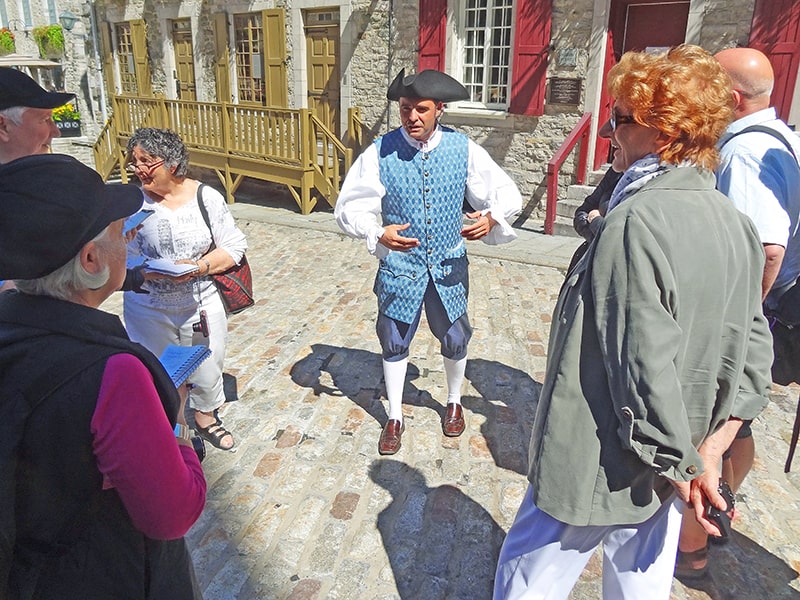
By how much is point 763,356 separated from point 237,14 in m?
12.7

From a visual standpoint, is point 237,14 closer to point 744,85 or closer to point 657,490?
point 744,85

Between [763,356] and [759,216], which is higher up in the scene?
[759,216]

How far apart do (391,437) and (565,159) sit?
6.05m

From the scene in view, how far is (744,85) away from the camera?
225 cm

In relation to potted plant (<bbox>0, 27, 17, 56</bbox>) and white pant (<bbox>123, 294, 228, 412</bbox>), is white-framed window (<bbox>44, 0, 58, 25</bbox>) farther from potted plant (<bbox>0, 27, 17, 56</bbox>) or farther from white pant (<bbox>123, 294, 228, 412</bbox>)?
white pant (<bbox>123, 294, 228, 412</bbox>)

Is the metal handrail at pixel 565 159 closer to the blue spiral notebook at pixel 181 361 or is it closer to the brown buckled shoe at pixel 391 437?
the brown buckled shoe at pixel 391 437

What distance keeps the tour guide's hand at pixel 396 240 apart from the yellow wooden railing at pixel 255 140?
22.0ft

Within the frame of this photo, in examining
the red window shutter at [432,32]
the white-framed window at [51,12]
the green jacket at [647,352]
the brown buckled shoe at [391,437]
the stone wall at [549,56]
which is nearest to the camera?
the green jacket at [647,352]

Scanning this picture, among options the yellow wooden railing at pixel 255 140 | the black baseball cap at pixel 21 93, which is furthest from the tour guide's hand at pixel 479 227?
the yellow wooden railing at pixel 255 140

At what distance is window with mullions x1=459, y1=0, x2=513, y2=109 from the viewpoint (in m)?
8.86

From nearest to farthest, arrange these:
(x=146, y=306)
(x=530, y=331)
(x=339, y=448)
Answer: (x=146, y=306), (x=339, y=448), (x=530, y=331)

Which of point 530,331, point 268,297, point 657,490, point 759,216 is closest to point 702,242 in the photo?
point 657,490

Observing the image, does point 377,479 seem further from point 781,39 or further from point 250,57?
point 250,57

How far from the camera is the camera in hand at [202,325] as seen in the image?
3.07 metres
